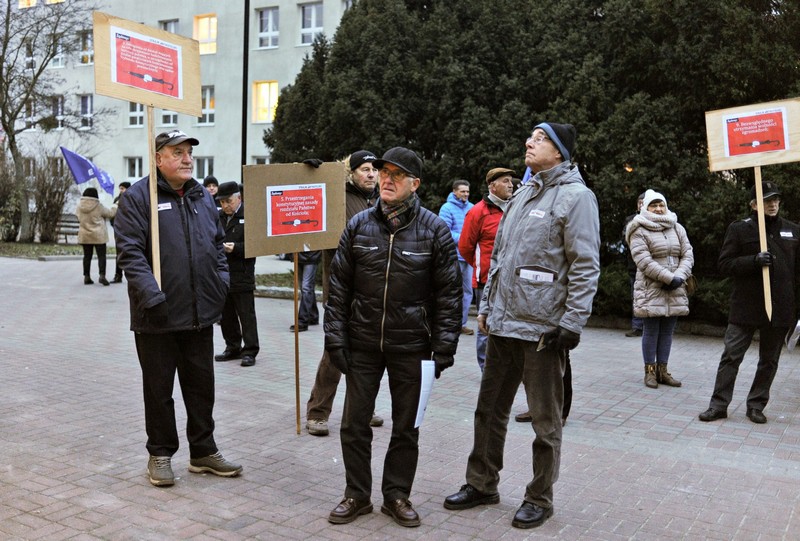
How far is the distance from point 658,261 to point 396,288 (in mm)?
4790

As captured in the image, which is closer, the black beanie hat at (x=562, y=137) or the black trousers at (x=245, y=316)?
the black beanie hat at (x=562, y=137)

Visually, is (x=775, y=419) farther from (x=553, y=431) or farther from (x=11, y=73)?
(x=11, y=73)

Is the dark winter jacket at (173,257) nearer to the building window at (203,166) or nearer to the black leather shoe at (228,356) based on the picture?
the black leather shoe at (228,356)

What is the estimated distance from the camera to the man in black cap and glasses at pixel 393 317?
4.62m

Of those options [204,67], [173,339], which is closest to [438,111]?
[173,339]

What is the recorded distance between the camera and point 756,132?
723 cm

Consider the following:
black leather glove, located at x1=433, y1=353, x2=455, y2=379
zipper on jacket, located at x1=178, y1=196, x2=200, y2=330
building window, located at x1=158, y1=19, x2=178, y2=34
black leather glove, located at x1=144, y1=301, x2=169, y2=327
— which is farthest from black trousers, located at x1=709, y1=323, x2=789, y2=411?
building window, located at x1=158, y1=19, x2=178, y2=34

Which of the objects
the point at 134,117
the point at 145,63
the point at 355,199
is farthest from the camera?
Result: the point at 134,117

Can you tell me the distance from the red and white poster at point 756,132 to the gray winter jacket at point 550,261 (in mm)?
3259

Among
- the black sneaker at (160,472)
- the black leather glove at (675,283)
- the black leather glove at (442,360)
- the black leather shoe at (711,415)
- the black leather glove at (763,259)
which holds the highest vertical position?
the black leather glove at (763,259)

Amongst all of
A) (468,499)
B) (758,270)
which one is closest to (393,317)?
(468,499)

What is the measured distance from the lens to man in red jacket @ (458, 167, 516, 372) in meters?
7.61

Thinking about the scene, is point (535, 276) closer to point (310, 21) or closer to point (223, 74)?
point (310, 21)

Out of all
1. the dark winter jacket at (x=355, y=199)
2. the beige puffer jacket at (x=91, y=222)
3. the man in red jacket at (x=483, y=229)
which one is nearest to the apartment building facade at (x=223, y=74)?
the beige puffer jacket at (x=91, y=222)
